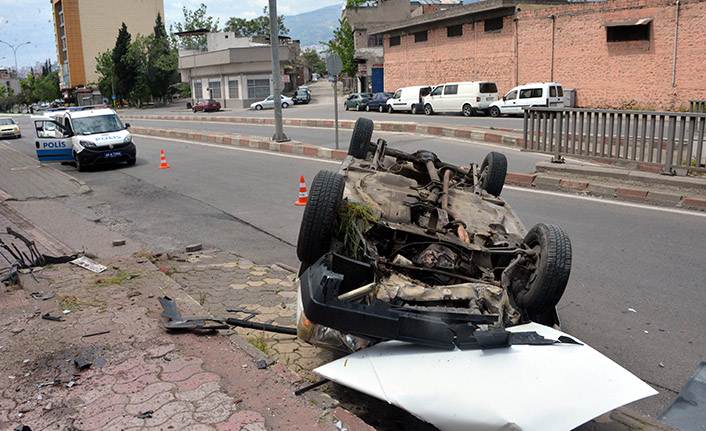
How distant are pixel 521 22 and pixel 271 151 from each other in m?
22.1

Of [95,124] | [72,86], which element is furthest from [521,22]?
[72,86]

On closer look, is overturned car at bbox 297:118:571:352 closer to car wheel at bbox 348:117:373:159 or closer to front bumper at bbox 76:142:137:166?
car wheel at bbox 348:117:373:159

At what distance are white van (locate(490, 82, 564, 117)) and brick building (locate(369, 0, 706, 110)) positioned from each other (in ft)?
11.3

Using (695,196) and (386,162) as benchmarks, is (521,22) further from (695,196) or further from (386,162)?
(386,162)

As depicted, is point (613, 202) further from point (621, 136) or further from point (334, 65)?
point (334, 65)

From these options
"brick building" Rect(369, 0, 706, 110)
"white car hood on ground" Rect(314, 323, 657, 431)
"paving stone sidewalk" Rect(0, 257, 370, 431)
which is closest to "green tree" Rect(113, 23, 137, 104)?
"brick building" Rect(369, 0, 706, 110)

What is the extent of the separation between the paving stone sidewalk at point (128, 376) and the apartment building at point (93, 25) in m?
103

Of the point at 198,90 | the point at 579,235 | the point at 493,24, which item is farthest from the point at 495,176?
the point at 198,90

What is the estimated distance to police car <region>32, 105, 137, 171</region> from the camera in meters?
15.9

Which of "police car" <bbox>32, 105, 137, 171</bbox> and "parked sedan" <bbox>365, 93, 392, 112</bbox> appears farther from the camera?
"parked sedan" <bbox>365, 93, 392, 112</bbox>

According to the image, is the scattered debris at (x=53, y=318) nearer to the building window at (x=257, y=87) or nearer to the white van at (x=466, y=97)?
the white van at (x=466, y=97)

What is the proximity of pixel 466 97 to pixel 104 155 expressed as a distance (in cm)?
2090

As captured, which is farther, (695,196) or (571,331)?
(695,196)

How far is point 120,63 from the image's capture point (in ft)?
244
